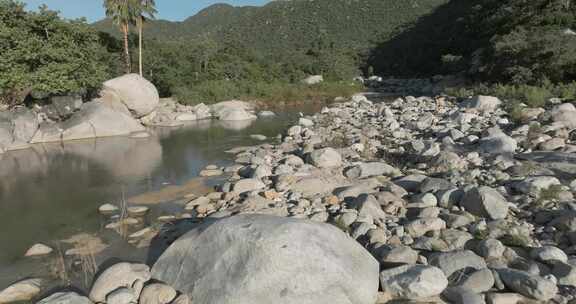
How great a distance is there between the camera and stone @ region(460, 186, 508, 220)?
7109mm

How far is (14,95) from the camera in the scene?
62.1ft

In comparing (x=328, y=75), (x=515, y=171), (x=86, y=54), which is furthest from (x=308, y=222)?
(x=328, y=75)

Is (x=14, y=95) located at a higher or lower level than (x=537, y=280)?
higher

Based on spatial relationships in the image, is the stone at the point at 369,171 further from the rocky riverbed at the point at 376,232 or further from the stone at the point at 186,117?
the stone at the point at 186,117

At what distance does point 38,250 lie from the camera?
713 cm

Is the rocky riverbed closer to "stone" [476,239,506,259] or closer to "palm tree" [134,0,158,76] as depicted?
"stone" [476,239,506,259]

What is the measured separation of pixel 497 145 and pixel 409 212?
4858 mm

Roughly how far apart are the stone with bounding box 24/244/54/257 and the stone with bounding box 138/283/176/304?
3049 mm

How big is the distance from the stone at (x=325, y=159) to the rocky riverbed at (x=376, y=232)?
0.04 meters

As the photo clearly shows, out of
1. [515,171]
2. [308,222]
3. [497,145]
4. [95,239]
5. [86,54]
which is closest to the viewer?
[308,222]

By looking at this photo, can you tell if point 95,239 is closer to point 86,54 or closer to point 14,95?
point 14,95

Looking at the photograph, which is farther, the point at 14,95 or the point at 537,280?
the point at 14,95

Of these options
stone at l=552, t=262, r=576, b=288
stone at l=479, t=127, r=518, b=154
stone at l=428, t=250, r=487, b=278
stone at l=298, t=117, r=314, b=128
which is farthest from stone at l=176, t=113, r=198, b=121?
stone at l=552, t=262, r=576, b=288

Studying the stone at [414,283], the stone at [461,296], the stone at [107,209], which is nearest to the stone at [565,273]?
the stone at [461,296]
